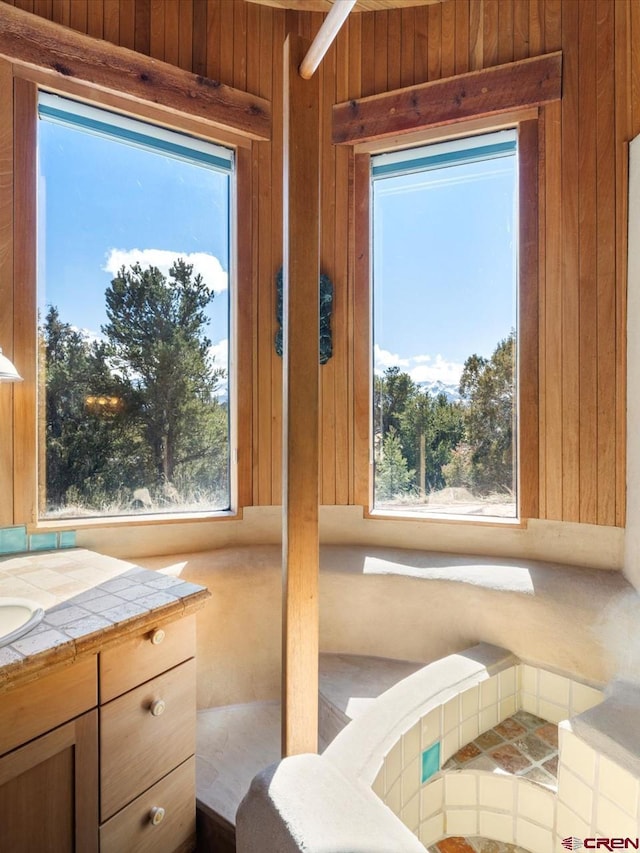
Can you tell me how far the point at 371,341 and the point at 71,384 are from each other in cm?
135

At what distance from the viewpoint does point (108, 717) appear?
105cm

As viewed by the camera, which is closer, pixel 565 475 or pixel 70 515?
pixel 70 515

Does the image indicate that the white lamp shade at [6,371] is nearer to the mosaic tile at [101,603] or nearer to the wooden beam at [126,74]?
the mosaic tile at [101,603]

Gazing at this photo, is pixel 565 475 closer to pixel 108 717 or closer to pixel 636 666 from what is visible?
pixel 636 666

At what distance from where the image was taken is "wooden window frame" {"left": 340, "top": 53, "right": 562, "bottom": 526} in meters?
1.98

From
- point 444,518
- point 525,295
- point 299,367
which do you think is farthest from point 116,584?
point 525,295

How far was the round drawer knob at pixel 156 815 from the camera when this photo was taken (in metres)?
1.15

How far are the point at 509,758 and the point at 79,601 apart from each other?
133 centimetres

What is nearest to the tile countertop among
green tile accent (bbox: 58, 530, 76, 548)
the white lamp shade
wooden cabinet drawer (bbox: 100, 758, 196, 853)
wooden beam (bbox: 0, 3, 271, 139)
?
green tile accent (bbox: 58, 530, 76, 548)

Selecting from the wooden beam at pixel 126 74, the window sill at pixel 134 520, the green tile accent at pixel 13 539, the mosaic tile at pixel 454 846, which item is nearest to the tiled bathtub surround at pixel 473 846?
the mosaic tile at pixel 454 846

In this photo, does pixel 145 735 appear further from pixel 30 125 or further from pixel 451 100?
pixel 451 100

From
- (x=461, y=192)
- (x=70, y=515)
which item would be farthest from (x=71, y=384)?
(x=461, y=192)

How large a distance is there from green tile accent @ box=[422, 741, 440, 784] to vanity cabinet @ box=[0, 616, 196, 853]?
25.7 inches

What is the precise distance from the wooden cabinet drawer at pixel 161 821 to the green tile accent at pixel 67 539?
3.08 ft
